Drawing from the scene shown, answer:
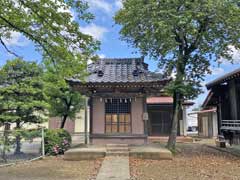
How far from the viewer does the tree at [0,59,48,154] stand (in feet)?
40.1

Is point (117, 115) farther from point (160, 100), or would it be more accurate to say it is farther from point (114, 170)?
point (160, 100)

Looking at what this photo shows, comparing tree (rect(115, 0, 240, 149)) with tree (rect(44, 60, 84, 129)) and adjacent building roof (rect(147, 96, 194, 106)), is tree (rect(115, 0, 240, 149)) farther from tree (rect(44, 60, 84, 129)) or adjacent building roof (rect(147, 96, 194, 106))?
adjacent building roof (rect(147, 96, 194, 106))

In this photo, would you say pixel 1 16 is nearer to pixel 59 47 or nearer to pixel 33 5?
pixel 33 5

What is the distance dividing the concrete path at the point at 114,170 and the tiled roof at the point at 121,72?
415 centimetres

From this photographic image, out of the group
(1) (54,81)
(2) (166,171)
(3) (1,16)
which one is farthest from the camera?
(1) (54,81)

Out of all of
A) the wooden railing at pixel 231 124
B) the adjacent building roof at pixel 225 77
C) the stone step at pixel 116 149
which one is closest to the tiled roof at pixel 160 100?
the adjacent building roof at pixel 225 77

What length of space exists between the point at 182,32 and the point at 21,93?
300 inches

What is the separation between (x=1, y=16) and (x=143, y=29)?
7.59m

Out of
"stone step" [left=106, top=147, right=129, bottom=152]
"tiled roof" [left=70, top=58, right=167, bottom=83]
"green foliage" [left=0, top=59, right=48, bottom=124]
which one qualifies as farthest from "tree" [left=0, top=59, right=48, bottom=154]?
"stone step" [left=106, top=147, right=129, bottom=152]

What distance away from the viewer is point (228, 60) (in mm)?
13117

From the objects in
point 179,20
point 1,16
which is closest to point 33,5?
point 1,16

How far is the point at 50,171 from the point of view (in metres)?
8.72

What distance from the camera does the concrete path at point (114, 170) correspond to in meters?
7.31

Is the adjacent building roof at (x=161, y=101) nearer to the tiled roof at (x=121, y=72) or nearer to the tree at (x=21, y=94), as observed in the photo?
the tiled roof at (x=121, y=72)
